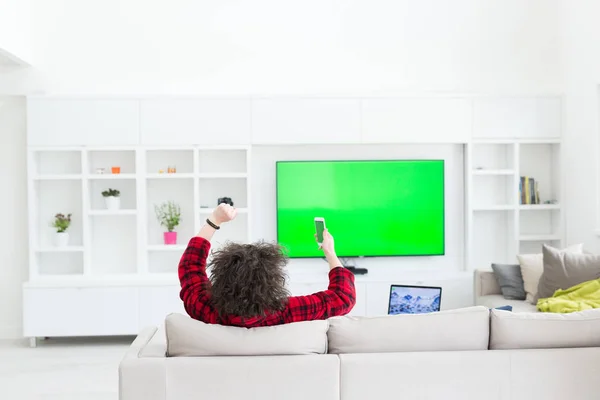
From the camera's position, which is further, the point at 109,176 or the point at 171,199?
the point at 171,199

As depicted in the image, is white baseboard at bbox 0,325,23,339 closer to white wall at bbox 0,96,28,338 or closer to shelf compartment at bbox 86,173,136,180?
white wall at bbox 0,96,28,338

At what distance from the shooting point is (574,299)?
4664mm

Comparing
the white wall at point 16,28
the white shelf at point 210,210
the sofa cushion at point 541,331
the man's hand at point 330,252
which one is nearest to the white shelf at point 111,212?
the white shelf at point 210,210

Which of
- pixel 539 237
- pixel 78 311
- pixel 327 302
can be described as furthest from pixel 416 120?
pixel 327 302

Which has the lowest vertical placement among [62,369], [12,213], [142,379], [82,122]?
[62,369]

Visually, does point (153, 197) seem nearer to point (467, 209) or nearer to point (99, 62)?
point (99, 62)

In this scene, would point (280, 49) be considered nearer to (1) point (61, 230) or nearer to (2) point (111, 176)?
(2) point (111, 176)

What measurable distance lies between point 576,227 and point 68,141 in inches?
170

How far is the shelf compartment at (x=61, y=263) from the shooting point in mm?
6375

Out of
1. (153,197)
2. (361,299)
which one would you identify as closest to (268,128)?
(153,197)

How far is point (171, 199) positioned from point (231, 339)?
3799 mm

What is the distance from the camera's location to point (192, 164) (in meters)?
6.41

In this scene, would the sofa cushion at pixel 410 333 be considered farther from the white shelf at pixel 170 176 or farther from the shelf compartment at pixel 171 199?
the shelf compartment at pixel 171 199

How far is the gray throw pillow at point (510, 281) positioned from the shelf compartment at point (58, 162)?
3.59 metres
